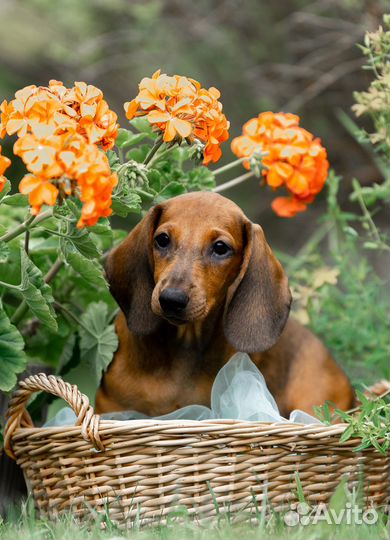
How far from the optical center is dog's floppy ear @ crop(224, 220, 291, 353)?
9.09ft

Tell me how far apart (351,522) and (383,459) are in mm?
324

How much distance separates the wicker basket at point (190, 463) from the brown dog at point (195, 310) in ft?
1.20

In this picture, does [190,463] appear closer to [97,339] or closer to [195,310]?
[195,310]

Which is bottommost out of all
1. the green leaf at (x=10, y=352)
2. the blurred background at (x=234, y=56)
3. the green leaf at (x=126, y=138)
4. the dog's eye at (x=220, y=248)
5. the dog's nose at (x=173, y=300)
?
the blurred background at (x=234, y=56)

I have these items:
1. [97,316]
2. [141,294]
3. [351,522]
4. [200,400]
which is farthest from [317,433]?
[97,316]

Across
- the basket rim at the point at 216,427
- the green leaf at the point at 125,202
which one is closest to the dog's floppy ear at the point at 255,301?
the basket rim at the point at 216,427

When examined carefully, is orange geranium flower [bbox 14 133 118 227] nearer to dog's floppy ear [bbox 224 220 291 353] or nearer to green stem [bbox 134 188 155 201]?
green stem [bbox 134 188 155 201]

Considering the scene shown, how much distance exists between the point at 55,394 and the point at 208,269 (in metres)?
0.59

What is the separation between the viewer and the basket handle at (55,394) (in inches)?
96.7

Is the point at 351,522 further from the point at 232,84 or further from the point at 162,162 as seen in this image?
the point at 232,84

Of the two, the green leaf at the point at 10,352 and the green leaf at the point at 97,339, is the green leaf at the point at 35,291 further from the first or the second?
the green leaf at the point at 97,339

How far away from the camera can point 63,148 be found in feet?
7.46

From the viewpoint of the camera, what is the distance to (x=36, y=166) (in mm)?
2191

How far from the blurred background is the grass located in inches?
169
